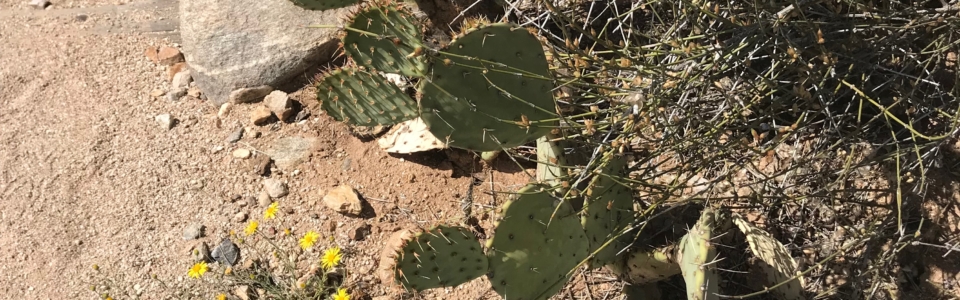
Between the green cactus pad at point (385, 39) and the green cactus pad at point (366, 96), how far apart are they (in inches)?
4.4

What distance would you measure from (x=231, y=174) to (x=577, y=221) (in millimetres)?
1597

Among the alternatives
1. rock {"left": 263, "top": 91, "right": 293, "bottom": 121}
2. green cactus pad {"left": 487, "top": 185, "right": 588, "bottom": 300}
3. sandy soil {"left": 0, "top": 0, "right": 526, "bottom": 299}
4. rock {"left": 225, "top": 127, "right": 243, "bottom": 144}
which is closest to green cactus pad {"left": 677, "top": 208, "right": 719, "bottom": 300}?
green cactus pad {"left": 487, "top": 185, "right": 588, "bottom": 300}

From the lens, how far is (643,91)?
6.72 feet

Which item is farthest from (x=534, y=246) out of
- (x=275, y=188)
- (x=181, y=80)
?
(x=181, y=80)

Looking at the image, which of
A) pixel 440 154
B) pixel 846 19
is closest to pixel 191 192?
pixel 440 154

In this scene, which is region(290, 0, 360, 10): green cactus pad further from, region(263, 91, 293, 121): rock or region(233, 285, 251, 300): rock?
region(233, 285, 251, 300): rock

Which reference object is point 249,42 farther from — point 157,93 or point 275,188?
point 275,188

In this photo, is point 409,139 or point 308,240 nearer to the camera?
point 308,240

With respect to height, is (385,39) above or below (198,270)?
above

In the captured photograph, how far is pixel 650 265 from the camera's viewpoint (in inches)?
82.3

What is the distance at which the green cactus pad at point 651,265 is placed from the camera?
2006 millimetres

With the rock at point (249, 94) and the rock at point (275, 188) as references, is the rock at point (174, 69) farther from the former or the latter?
the rock at point (275, 188)

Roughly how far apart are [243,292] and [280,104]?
34.4 inches

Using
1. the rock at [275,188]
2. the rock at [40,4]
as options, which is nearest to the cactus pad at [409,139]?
the rock at [275,188]
